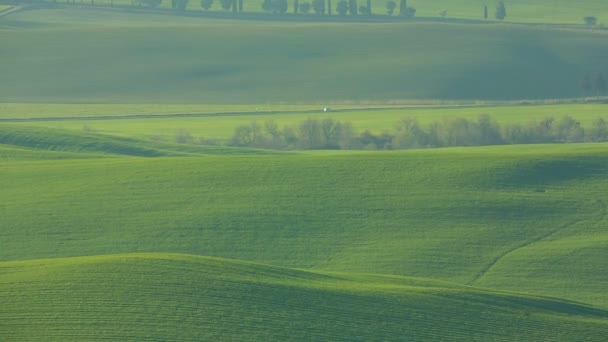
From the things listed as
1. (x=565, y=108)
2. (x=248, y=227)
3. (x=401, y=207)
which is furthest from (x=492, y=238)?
(x=565, y=108)

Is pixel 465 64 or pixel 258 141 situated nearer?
pixel 258 141

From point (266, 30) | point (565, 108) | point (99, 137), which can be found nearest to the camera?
point (99, 137)

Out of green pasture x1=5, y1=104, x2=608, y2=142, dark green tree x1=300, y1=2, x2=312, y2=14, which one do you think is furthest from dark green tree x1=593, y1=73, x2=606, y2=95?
dark green tree x1=300, y1=2, x2=312, y2=14

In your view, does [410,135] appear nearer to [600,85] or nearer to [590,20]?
[600,85]

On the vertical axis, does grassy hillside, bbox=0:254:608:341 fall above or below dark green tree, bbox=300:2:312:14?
above

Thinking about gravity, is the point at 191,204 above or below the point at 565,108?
above

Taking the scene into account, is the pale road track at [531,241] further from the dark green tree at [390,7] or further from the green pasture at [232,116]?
the dark green tree at [390,7]

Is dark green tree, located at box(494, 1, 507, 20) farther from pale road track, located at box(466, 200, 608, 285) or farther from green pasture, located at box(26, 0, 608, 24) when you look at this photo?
pale road track, located at box(466, 200, 608, 285)

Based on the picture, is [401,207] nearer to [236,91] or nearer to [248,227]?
[248,227]
